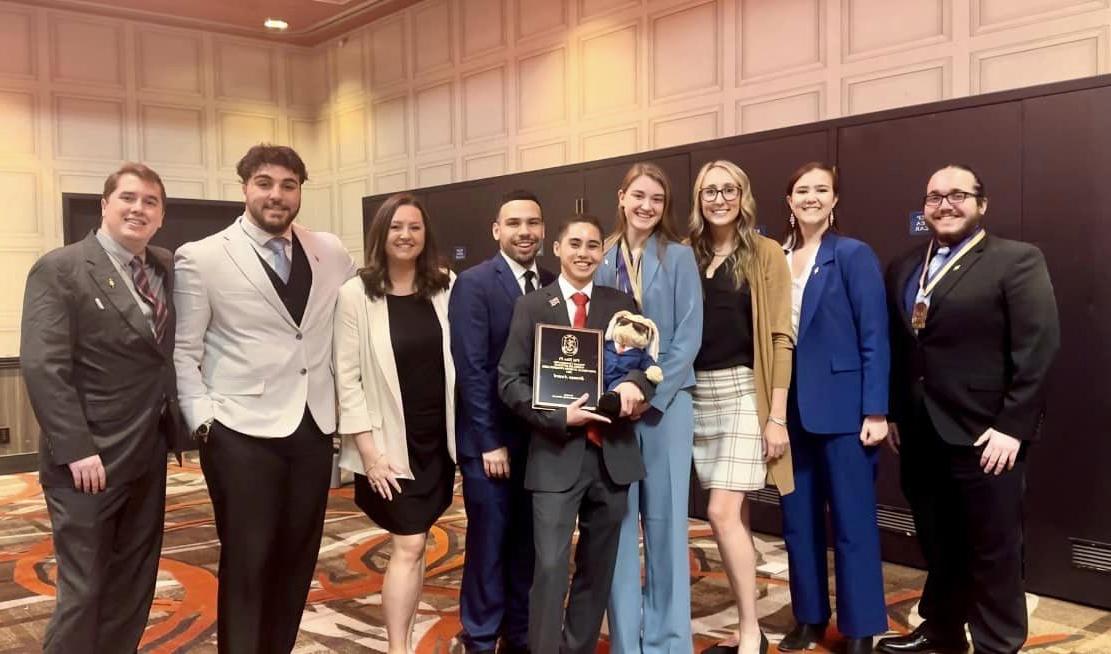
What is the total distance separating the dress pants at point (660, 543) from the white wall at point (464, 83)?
286 cm

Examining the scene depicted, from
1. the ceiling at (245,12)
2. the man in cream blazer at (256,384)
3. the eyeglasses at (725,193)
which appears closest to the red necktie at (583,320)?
the eyeglasses at (725,193)

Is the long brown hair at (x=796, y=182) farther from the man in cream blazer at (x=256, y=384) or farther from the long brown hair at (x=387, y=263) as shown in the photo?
the man in cream blazer at (x=256, y=384)

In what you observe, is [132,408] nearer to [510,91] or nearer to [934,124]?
[934,124]

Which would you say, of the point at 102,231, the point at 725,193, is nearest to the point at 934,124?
the point at 725,193

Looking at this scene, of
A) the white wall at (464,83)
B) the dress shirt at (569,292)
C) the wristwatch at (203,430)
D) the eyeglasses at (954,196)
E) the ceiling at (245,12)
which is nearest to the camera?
the wristwatch at (203,430)

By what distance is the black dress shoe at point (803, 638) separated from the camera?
3260mm

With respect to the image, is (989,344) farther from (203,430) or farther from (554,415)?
(203,430)

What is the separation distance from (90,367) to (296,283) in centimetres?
68

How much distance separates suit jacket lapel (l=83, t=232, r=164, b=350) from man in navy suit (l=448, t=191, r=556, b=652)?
0.97 metres

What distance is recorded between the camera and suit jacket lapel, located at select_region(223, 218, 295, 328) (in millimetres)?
2582

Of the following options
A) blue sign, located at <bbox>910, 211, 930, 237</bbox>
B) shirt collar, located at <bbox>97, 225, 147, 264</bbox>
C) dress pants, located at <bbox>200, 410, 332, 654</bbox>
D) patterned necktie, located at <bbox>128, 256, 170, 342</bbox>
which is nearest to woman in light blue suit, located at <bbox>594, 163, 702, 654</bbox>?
dress pants, located at <bbox>200, 410, 332, 654</bbox>

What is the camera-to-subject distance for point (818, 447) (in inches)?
125

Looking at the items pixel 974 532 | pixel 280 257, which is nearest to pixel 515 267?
pixel 280 257

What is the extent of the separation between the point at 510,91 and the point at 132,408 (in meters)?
5.08
